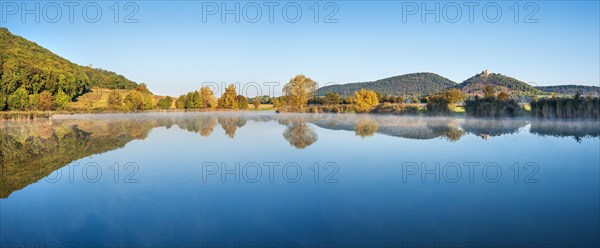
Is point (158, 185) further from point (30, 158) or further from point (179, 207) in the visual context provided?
point (30, 158)

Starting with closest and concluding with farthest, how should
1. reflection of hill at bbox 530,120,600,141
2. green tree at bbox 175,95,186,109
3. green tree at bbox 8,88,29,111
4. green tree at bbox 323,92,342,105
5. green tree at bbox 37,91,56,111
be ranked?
reflection of hill at bbox 530,120,600,141 → green tree at bbox 8,88,29,111 → green tree at bbox 37,91,56,111 → green tree at bbox 323,92,342,105 → green tree at bbox 175,95,186,109

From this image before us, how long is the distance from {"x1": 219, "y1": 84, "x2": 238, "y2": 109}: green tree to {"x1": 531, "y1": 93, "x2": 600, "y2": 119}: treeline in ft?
182

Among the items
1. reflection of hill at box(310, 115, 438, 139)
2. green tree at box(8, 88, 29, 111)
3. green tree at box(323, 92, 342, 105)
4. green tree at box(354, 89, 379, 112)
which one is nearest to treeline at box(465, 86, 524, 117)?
reflection of hill at box(310, 115, 438, 139)

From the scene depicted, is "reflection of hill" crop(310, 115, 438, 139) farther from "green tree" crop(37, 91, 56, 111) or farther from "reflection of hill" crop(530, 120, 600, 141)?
"green tree" crop(37, 91, 56, 111)

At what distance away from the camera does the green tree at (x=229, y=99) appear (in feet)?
240

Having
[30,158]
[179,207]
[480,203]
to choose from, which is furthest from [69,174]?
[480,203]

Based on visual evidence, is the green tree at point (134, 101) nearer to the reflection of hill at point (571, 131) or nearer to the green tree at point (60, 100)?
the green tree at point (60, 100)

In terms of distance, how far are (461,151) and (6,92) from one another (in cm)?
5298

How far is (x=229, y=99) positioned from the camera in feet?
240

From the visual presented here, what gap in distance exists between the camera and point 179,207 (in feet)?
16.7

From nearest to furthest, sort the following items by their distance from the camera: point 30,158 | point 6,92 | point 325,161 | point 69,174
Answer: point 69,174, point 325,161, point 30,158, point 6,92

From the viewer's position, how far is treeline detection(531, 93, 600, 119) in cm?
2222

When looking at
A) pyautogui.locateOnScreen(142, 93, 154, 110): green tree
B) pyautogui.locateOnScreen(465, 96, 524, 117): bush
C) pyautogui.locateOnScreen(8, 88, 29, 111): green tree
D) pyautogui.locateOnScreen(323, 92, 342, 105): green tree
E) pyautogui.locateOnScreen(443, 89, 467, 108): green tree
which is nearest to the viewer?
pyautogui.locateOnScreen(465, 96, 524, 117): bush

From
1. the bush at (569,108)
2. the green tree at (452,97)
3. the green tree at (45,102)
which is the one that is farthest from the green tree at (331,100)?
the green tree at (45,102)
